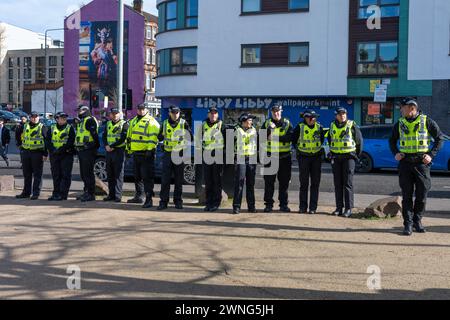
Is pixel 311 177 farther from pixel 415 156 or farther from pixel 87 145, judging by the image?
pixel 87 145

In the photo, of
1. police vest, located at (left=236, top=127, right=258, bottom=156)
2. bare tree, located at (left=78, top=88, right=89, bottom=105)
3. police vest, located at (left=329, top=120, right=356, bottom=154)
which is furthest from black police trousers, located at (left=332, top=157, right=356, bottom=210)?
bare tree, located at (left=78, top=88, right=89, bottom=105)

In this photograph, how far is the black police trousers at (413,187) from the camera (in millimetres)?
9000

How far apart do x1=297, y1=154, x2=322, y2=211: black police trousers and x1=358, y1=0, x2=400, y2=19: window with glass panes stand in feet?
73.1

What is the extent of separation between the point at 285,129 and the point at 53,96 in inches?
2973

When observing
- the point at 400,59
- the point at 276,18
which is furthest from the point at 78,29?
the point at 400,59

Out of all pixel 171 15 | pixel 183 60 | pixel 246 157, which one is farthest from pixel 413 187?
pixel 171 15

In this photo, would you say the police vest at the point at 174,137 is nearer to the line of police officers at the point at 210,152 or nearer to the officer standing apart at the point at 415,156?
the line of police officers at the point at 210,152

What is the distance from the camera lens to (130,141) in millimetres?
11812

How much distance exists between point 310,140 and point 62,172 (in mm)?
5157

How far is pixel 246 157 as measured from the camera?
1111cm

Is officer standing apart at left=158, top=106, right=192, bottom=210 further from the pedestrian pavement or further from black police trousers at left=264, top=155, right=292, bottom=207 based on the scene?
the pedestrian pavement
